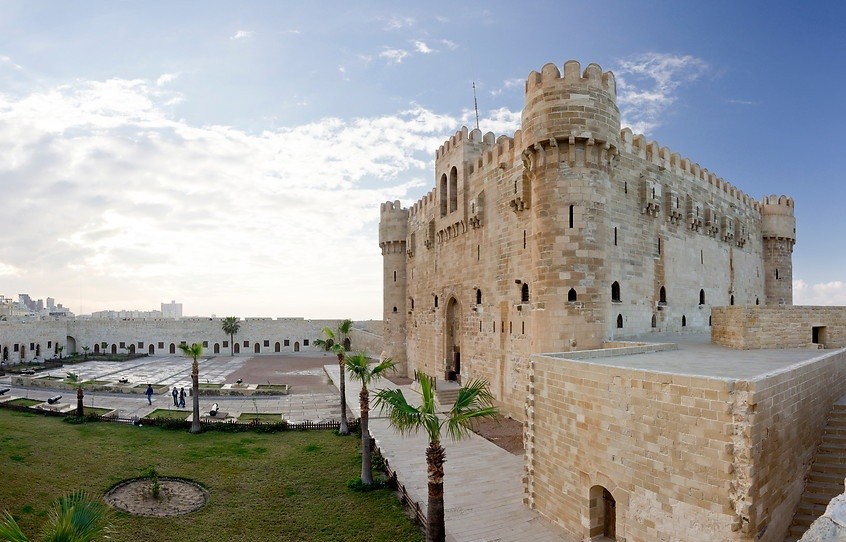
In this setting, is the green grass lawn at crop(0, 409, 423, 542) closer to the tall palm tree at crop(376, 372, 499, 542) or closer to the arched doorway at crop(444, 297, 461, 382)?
the tall palm tree at crop(376, 372, 499, 542)

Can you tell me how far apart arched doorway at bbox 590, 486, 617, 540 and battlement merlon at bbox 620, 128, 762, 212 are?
1500cm

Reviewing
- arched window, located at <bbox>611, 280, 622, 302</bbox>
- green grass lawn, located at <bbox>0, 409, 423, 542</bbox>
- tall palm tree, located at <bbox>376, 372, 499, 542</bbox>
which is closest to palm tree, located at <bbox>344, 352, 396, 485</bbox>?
green grass lawn, located at <bbox>0, 409, 423, 542</bbox>

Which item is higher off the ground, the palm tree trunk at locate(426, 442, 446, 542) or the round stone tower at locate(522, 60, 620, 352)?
the round stone tower at locate(522, 60, 620, 352)

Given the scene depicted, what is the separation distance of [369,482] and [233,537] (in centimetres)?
422

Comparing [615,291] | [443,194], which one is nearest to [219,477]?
[615,291]

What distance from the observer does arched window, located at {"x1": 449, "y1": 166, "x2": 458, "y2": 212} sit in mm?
29580

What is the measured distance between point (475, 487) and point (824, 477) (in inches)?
327

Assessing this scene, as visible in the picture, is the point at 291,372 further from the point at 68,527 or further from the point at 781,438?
the point at 781,438

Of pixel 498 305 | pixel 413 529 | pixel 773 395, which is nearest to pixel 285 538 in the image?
pixel 413 529

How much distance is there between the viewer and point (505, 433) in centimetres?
2031

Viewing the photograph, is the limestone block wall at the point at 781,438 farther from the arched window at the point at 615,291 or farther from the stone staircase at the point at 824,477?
the arched window at the point at 615,291

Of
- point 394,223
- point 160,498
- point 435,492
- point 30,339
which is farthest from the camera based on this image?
point 30,339

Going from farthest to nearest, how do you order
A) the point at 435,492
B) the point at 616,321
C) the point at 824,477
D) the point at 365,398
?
the point at 616,321
the point at 365,398
the point at 824,477
the point at 435,492

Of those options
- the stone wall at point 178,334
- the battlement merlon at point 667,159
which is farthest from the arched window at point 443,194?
the stone wall at point 178,334
